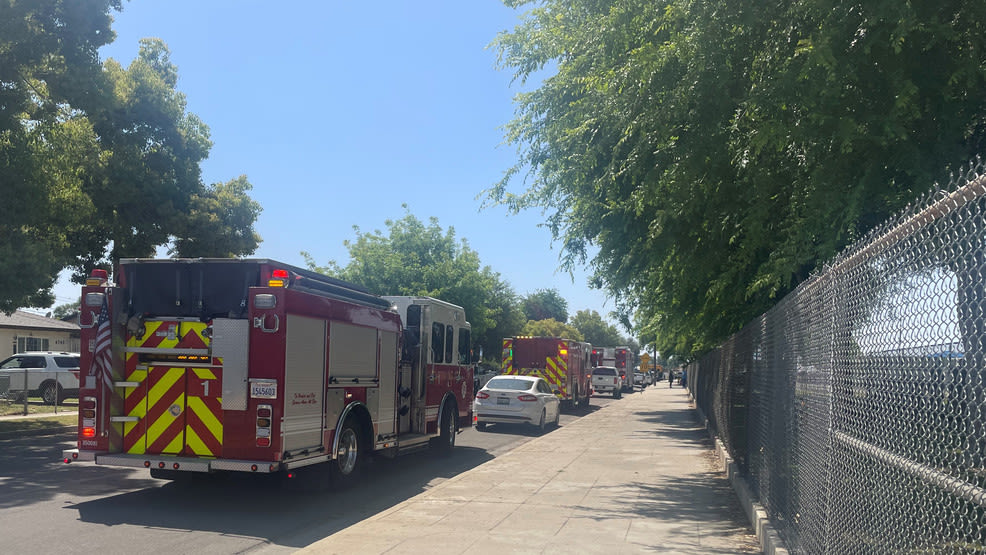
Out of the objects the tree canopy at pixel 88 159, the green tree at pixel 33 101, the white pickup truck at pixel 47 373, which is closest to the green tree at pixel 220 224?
the tree canopy at pixel 88 159

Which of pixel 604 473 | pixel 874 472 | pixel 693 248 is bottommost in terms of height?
pixel 604 473

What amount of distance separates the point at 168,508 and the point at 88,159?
15.2 metres

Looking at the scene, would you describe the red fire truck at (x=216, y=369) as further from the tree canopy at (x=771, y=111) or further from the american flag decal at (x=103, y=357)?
the tree canopy at (x=771, y=111)

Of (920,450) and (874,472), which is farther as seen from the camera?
(874,472)

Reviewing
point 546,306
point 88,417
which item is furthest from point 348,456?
point 546,306

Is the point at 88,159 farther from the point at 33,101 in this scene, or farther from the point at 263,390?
the point at 263,390

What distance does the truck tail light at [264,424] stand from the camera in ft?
30.6

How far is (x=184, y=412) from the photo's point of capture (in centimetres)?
981

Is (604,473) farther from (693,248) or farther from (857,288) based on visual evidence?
(857,288)

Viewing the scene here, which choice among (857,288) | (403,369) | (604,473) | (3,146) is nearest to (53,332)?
(3,146)

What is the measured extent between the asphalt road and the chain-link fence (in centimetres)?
504

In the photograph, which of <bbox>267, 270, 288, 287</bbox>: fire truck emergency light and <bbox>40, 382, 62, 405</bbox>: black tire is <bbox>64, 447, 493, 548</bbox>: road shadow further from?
<bbox>40, 382, 62, 405</bbox>: black tire

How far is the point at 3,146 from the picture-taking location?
16.9 metres

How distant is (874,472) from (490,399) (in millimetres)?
17786
